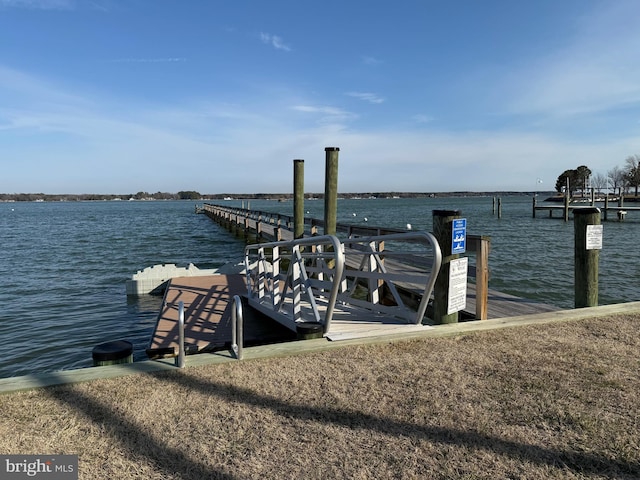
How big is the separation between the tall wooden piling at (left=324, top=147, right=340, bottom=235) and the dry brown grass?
5.05 metres

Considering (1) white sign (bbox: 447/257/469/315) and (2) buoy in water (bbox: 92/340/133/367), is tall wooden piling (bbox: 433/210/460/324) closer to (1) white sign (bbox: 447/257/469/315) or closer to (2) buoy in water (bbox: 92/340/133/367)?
(1) white sign (bbox: 447/257/469/315)

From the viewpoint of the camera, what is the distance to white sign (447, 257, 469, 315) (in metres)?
5.25

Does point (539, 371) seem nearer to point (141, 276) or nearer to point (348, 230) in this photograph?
point (348, 230)

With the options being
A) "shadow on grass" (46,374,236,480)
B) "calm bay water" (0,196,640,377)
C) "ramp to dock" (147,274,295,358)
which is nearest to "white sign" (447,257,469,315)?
"ramp to dock" (147,274,295,358)

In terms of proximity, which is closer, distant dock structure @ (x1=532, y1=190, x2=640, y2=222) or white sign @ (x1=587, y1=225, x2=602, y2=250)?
white sign @ (x1=587, y1=225, x2=602, y2=250)

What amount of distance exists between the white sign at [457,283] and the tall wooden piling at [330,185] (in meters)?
3.91

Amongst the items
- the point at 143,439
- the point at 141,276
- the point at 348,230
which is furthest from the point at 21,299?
the point at 143,439

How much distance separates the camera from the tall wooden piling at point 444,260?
525 cm

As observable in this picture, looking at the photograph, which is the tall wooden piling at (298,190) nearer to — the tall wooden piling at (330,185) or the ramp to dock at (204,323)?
the tall wooden piling at (330,185)

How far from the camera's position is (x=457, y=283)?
532 centimetres

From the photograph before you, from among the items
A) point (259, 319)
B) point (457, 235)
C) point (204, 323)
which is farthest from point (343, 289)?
point (457, 235)

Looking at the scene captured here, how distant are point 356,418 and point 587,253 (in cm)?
473

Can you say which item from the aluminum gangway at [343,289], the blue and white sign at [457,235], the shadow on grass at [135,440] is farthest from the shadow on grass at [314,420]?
the blue and white sign at [457,235]

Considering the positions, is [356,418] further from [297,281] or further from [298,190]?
Answer: [298,190]
